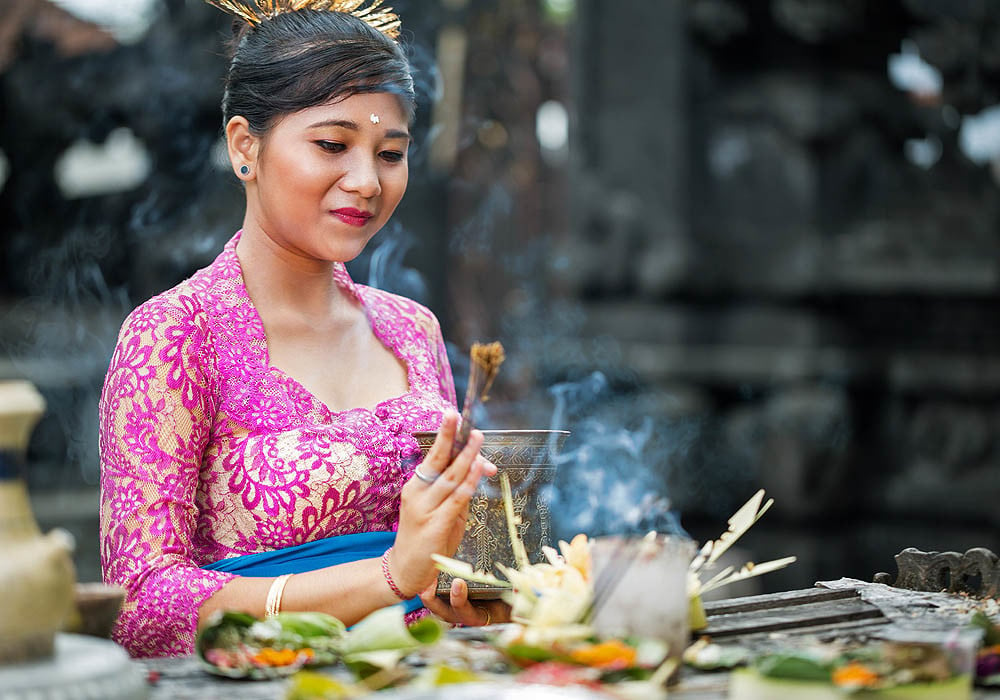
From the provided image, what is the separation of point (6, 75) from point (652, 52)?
11.1ft

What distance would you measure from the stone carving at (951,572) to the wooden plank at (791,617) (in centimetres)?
35

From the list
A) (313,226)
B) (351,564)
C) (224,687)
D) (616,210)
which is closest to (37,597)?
(224,687)

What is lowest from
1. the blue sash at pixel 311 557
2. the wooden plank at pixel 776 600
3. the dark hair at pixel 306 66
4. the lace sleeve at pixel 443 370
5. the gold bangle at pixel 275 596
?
the wooden plank at pixel 776 600

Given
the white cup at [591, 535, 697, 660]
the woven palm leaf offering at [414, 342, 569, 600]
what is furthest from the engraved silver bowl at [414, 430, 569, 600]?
the white cup at [591, 535, 697, 660]

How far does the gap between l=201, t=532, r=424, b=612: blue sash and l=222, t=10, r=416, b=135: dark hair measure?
83 cm

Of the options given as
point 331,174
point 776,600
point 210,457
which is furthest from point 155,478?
point 776,600

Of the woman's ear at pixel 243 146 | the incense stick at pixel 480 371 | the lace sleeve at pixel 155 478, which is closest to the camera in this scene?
the incense stick at pixel 480 371

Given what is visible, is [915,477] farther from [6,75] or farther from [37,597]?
[37,597]

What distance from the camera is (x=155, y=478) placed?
2533 mm

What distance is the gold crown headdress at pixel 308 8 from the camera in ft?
9.78

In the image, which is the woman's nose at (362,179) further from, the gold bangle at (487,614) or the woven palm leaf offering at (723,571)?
the woven palm leaf offering at (723,571)

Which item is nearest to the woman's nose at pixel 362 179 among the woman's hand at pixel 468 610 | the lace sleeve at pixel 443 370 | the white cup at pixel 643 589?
the lace sleeve at pixel 443 370

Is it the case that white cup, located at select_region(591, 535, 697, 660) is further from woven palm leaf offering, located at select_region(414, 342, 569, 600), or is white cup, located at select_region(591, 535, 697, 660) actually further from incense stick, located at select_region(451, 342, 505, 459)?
woven palm leaf offering, located at select_region(414, 342, 569, 600)

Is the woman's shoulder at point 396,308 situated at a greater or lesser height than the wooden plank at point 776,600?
greater
